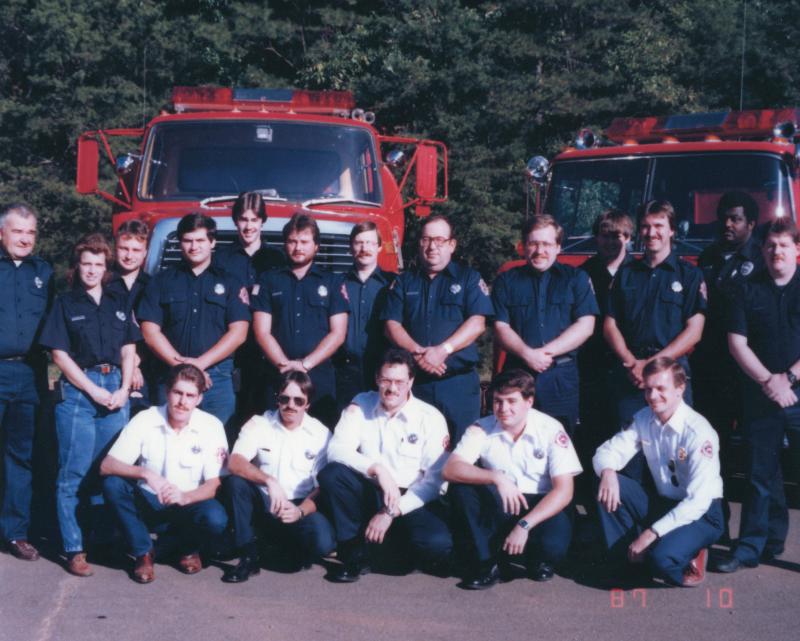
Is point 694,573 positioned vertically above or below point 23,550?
above

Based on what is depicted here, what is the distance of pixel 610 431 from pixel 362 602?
A: 2.06 meters

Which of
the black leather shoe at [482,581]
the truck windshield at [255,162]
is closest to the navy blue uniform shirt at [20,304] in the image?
the truck windshield at [255,162]

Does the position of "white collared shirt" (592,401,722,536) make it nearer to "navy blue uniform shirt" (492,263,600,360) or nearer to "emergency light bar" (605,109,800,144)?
"navy blue uniform shirt" (492,263,600,360)

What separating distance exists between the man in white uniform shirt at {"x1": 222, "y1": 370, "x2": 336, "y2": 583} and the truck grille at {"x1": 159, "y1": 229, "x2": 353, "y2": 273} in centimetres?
176

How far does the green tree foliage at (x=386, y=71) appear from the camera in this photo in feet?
68.3

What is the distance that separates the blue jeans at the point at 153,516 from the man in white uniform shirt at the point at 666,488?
2095mm

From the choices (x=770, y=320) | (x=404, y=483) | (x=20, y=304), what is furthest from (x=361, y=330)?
(x=770, y=320)

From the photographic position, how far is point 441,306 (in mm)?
6422

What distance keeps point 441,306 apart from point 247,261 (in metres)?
1.40

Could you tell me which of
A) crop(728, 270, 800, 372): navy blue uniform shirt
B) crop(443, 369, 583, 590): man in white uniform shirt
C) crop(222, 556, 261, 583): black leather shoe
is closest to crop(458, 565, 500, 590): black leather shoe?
crop(443, 369, 583, 590): man in white uniform shirt

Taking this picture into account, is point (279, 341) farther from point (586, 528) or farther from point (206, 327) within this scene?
point (586, 528)

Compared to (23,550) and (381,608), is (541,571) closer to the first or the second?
(381,608)

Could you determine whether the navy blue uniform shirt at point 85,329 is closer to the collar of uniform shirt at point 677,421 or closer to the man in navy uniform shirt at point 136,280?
the man in navy uniform shirt at point 136,280

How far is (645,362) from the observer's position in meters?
6.14
